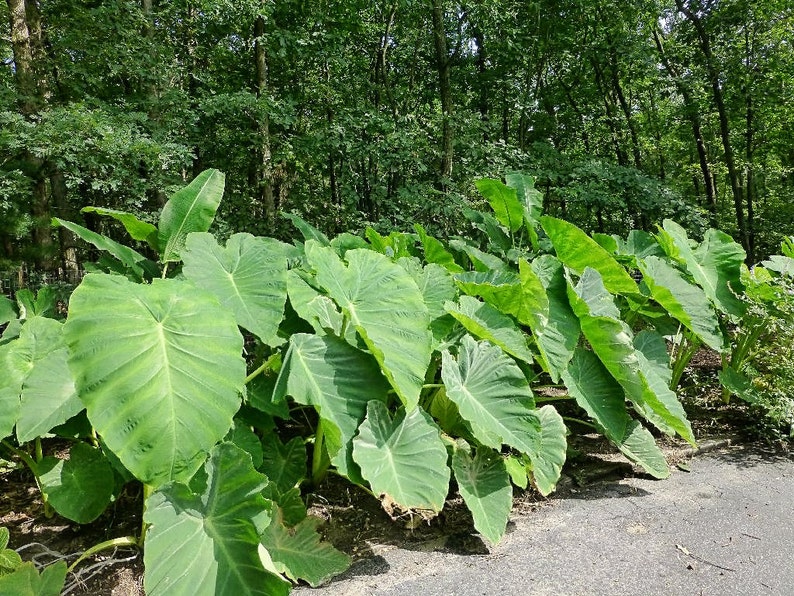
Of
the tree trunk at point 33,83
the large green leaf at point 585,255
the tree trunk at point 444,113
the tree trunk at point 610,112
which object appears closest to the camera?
the large green leaf at point 585,255

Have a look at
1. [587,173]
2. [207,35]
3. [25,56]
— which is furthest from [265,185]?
[587,173]

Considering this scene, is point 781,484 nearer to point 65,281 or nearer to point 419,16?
point 65,281

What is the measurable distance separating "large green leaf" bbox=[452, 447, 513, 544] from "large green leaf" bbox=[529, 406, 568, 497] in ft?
0.51

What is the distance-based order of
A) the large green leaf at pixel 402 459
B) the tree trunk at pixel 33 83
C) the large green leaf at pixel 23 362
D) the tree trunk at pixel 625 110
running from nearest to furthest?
the large green leaf at pixel 23 362
the large green leaf at pixel 402 459
the tree trunk at pixel 33 83
the tree trunk at pixel 625 110

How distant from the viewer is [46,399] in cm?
147

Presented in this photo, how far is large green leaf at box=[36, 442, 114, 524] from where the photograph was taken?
1.56 metres

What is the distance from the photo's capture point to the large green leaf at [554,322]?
6.69 feet

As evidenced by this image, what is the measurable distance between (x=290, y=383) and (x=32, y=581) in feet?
2.52

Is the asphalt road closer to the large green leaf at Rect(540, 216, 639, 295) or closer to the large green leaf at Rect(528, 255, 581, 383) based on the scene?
the large green leaf at Rect(528, 255, 581, 383)

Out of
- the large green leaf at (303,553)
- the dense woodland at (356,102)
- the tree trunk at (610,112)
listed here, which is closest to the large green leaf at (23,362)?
the large green leaf at (303,553)

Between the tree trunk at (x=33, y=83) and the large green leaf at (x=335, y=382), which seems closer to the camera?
the large green leaf at (x=335, y=382)

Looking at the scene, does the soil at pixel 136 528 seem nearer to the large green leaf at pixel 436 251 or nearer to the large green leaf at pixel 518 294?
the large green leaf at pixel 518 294

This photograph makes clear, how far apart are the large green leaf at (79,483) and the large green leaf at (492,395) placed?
117 cm

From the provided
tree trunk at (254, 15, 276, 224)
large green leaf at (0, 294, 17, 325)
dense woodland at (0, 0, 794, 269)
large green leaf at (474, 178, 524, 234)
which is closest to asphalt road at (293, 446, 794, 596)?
large green leaf at (474, 178, 524, 234)
